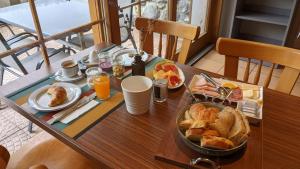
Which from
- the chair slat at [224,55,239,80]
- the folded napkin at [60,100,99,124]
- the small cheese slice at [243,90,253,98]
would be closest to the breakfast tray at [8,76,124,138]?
the folded napkin at [60,100,99,124]

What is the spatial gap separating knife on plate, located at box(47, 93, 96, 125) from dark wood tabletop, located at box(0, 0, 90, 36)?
2.64 ft

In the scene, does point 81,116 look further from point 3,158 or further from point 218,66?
point 218,66

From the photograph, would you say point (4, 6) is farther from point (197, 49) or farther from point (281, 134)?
point (281, 134)

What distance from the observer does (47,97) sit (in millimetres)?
982

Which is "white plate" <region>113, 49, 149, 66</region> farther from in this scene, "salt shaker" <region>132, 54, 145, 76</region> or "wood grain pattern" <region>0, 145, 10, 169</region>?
"wood grain pattern" <region>0, 145, 10, 169</region>

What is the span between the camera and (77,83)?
1.09m

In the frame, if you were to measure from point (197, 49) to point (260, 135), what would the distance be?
239 cm

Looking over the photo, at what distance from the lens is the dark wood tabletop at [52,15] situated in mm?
1787

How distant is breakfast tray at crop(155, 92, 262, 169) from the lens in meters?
0.67

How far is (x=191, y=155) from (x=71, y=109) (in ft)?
1.62

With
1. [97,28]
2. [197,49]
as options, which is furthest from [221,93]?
[197,49]

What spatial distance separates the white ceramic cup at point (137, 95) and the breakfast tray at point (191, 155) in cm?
16

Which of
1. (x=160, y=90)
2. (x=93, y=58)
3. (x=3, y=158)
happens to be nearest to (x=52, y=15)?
(x=93, y=58)

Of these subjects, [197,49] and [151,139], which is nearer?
[151,139]
